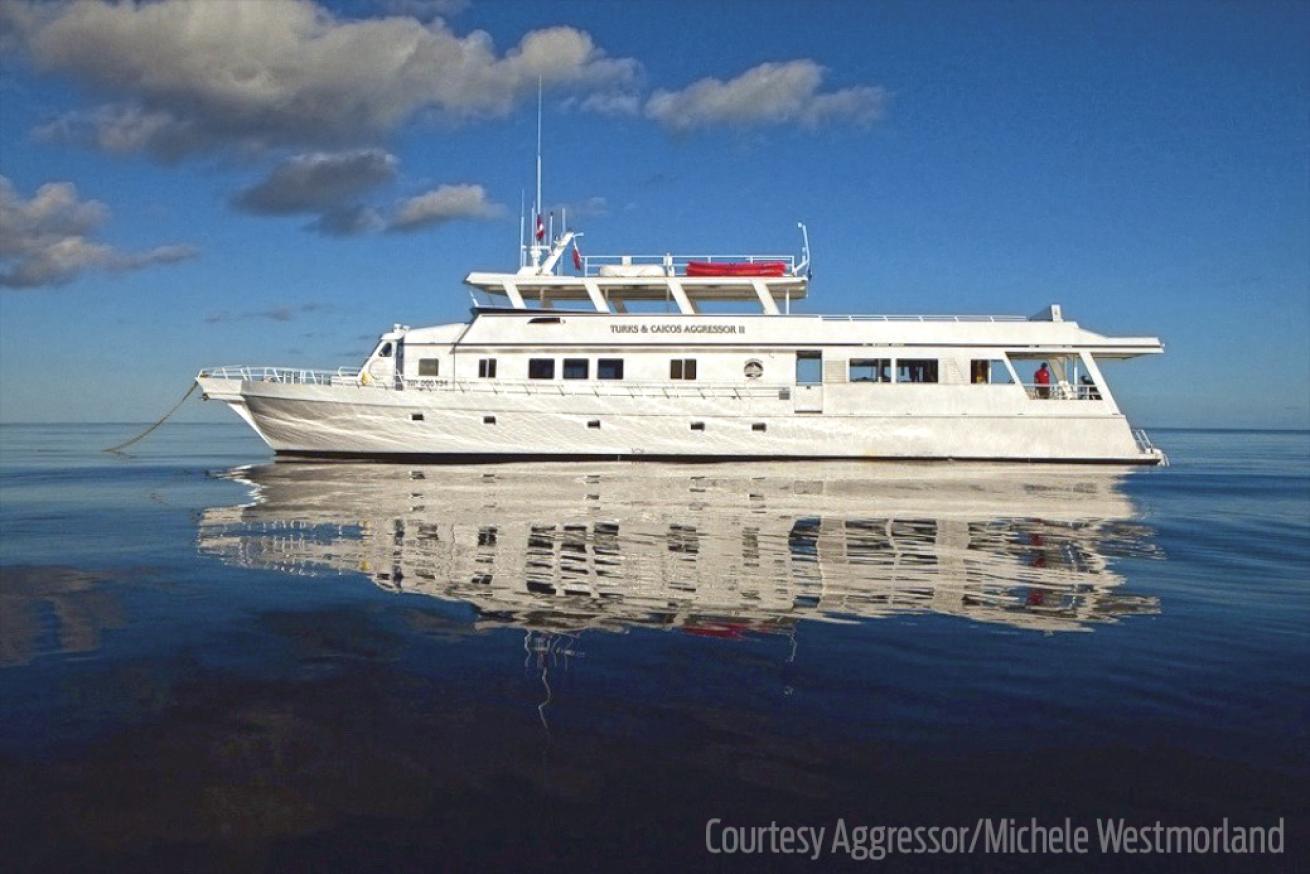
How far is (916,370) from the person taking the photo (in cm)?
2573

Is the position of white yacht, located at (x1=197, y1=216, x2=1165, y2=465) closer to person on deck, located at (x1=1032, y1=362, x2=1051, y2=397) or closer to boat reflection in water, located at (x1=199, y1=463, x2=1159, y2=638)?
person on deck, located at (x1=1032, y1=362, x2=1051, y2=397)

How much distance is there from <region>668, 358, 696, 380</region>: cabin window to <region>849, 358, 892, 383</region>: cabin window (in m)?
5.07

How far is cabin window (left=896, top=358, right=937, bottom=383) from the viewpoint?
2553 centimetres

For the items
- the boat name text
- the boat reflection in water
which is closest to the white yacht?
the boat name text

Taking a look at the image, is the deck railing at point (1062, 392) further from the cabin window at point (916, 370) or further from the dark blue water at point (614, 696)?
the dark blue water at point (614, 696)

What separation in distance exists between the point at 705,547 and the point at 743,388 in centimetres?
1602

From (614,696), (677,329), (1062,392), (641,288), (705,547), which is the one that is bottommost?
(614,696)

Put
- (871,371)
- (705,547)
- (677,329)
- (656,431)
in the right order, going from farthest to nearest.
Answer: (871,371), (677,329), (656,431), (705,547)

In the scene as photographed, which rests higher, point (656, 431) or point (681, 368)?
point (681, 368)

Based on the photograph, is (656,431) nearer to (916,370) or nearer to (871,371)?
(871,371)

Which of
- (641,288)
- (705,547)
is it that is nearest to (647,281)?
(641,288)

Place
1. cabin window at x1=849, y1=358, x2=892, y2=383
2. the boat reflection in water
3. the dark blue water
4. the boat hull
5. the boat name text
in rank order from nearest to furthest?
the dark blue water, the boat reflection in water, the boat hull, the boat name text, cabin window at x1=849, y1=358, x2=892, y2=383

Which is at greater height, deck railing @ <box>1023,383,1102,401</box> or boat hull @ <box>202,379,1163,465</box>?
deck railing @ <box>1023,383,1102,401</box>

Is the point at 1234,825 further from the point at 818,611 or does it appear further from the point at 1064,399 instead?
the point at 1064,399
